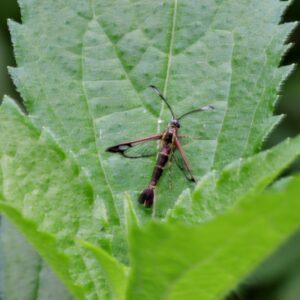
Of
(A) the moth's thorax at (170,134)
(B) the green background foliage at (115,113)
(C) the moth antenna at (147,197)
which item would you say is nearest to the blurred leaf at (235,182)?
(B) the green background foliage at (115,113)

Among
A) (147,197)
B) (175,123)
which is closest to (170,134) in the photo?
(175,123)

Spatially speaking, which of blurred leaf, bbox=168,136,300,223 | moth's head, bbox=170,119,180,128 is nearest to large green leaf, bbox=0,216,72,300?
blurred leaf, bbox=168,136,300,223

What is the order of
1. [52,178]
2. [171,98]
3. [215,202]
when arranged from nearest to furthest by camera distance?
[215,202], [52,178], [171,98]

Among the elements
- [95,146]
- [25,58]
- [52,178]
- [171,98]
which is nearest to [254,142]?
[171,98]

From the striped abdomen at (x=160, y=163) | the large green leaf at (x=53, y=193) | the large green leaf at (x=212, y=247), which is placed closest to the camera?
the large green leaf at (x=212, y=247)

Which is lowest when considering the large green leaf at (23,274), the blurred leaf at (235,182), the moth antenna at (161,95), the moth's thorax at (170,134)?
the large green leaf at (23,274)

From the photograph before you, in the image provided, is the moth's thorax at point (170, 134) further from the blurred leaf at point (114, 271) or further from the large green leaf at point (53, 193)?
the blurred leaf at point (114, 271)

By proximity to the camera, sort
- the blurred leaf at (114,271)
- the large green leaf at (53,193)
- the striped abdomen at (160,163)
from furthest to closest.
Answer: the striped abdomen at (160,163), the large green leaf at (53,193), the blurred leaf at (114,271)

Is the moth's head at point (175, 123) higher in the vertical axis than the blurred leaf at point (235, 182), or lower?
lower

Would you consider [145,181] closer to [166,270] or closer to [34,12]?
[34,12]
